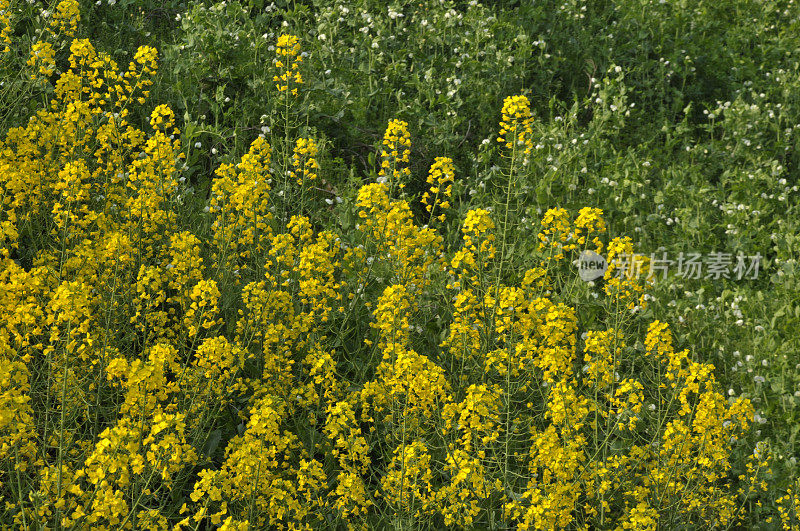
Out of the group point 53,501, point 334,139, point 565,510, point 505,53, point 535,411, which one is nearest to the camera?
point 53,501

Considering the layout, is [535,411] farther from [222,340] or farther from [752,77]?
[752,77]

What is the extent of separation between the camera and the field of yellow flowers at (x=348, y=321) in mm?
3309

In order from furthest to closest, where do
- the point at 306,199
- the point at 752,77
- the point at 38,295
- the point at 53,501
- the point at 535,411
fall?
1. the point at 752,77
2. the point at 306,199
3. the point at 535,411
4. the point at 38,295
5. the point at 53,501

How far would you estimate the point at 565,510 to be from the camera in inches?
131

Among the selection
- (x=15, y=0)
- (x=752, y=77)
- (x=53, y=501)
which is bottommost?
(x=53, y=501)

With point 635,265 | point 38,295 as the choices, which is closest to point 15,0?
point 38,295

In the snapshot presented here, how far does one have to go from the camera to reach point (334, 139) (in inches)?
235

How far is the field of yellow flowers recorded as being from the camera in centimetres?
331

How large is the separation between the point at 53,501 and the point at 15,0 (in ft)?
13.4

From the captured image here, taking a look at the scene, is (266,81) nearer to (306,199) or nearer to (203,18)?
(203,18)

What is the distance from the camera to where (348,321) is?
4402 millimetres

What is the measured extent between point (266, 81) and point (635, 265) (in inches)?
102

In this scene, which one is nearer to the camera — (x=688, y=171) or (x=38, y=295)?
(x=38, y=295)

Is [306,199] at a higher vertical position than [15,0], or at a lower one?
lower
